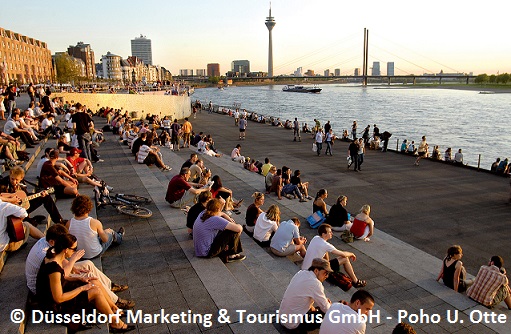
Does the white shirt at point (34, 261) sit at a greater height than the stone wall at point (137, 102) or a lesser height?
lesser

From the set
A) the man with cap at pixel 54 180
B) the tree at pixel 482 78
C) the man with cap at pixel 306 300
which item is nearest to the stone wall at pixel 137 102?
the man with cap at pixel 54 180

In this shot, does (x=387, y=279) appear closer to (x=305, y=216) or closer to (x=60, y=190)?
(x=305, y=216)

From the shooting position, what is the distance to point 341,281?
5.77 meters

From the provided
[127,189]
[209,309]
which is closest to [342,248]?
[209,309]

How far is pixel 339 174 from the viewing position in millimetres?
16094

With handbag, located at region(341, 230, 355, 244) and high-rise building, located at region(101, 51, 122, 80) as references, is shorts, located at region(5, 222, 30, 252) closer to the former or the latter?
handbag, located at region(341, 230, 355, 244)

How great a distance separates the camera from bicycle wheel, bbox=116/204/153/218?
24.8ft

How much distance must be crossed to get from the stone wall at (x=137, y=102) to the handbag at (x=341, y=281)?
28.9 m

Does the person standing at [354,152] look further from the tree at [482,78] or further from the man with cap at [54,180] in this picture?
the tree at [482,78]

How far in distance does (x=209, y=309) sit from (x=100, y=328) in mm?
1257

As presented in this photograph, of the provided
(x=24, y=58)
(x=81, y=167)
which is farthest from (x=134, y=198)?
(x=24, y=58)

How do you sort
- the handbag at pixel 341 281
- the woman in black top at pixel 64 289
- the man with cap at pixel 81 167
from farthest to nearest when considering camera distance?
the man with cap at pixel 81 167
the handbag at pixel 341 281
the woman in black top at pixel 64 289

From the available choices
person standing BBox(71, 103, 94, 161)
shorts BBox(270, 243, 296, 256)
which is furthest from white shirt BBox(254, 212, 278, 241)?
person standing BBox(71, 103, 94, 161)

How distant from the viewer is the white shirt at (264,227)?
276 inches
